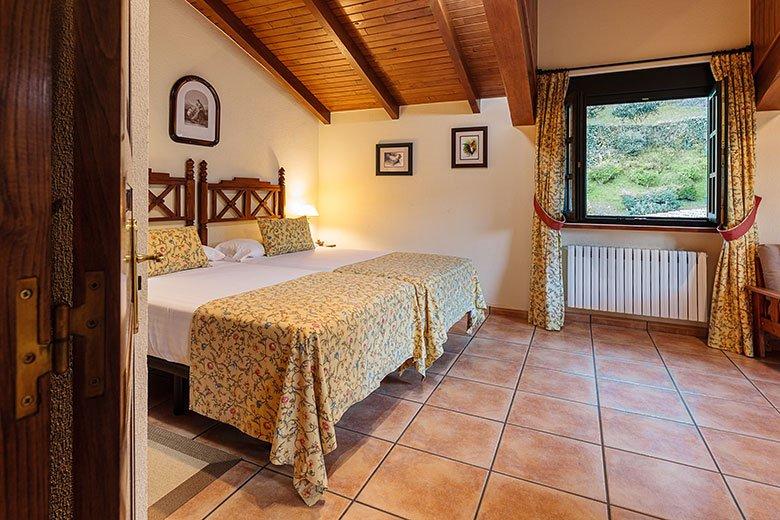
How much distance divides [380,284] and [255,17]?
293cm

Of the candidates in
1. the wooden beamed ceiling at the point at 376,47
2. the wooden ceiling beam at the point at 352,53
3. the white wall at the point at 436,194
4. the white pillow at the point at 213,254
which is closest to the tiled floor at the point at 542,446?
the white pillow at the point at 213,254

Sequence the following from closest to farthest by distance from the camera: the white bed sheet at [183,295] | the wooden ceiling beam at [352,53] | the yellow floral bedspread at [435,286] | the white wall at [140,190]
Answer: the white wall at [140,190] < the white bed sheet at [183,295] < the yellow floral bedspread at [435,286] < the wooden ceiling beam at [352,53]

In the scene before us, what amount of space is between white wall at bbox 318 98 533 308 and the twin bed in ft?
5.41

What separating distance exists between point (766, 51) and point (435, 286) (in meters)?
2.97

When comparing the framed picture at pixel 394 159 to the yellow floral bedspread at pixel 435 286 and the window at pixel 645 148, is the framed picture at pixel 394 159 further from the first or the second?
the window at pixel 645 148

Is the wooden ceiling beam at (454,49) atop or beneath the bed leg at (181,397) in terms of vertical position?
atop

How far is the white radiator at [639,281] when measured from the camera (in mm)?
3719

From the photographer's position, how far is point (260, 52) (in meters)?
4.19

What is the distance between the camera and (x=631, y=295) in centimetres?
392

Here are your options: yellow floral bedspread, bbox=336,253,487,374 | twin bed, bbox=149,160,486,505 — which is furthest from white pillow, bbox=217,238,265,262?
yellow floral bedspread, bbox=336,253,487,374

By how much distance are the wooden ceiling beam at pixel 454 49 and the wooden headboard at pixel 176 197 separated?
7.90ft

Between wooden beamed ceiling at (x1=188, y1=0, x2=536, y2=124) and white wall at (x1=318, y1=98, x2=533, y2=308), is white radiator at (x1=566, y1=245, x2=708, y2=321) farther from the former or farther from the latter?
wooden beamed ceiling at (x1=188, y1=0, x2=536, y2=124)

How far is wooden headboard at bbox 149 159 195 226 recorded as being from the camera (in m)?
3.50

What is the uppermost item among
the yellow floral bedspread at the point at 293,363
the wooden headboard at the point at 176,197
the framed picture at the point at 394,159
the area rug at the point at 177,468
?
the framed picture at the point at 394,159
